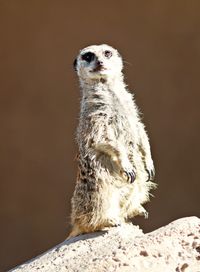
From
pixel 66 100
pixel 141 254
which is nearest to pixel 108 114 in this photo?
pixel 141 254

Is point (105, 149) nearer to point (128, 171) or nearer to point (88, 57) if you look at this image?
point (128, 171)

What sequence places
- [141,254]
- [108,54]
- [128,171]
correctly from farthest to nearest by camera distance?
[108,54] < [128,171] < [141,254]

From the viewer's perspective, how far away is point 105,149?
A: 265cm

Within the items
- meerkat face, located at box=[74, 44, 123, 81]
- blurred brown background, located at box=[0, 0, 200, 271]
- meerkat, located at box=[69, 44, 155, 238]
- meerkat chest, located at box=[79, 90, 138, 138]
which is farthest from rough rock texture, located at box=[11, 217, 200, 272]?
blurred brown background, located at box=[0, 0, 200, 271]

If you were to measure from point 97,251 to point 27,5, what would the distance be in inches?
112

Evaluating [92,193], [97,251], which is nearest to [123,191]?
[92,193]

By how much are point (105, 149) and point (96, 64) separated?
0.26 meters

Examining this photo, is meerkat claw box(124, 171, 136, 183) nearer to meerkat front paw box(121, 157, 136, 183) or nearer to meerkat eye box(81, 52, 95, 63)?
meerkat front paw box(121, 157, 136, 183)

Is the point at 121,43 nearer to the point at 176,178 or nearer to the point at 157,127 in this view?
the point at 157,127

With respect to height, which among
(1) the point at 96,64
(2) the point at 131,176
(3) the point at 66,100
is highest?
(3) the point at 66,100

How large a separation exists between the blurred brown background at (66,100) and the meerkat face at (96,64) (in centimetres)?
207

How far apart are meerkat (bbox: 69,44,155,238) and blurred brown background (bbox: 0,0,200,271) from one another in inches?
78.9

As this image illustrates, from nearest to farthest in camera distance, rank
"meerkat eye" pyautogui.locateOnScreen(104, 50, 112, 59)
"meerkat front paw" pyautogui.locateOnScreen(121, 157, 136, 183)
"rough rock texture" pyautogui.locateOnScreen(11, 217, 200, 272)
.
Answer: "rough rock texture" pyautogui.locateOnScreen(11, 217, 200, 272)
"meerkat front paw" pyautogui.locateOnScreen(121, 157, 136, 183)
"meerkat eye" pyautogui.locateOnScreen(104, 50, 112, 59)

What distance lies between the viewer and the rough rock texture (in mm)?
2195
